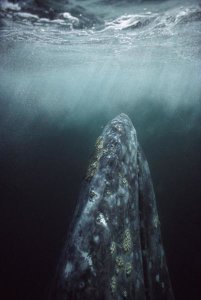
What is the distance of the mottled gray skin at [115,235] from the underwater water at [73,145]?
32.2 inches

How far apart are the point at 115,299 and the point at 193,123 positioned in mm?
15500

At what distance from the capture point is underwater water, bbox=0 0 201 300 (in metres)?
7.64

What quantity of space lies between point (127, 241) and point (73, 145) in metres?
10.2

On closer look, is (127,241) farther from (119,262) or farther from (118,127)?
(118,127)

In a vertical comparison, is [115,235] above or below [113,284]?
above

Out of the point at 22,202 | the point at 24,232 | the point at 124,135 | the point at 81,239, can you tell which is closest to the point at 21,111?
the point at 22,202

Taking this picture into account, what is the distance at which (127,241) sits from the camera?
11.0ft

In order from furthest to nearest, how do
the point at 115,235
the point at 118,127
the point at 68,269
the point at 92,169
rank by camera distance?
the point at 118,127
the point at 92,169
the point at 115,235
the point at 68,269

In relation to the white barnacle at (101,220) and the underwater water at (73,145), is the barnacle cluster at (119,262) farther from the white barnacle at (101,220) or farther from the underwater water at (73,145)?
the underwater water at (73,145)

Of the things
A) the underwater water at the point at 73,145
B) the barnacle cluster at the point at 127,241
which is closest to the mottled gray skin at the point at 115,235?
the barnacle cluster at the point at 127,241

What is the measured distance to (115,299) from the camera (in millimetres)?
2773

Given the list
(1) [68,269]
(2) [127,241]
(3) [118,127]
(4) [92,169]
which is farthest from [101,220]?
(3) [118,127]

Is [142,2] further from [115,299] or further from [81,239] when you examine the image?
[115,299]

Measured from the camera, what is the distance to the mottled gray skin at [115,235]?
2.72 meters
